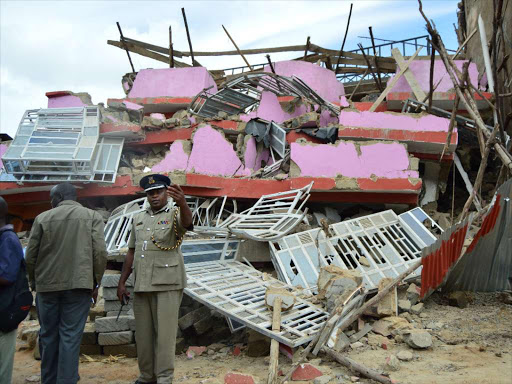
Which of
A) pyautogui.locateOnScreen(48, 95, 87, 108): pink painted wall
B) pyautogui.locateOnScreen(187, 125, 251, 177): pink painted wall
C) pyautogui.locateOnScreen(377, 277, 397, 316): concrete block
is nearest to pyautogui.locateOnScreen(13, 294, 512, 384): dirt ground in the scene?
pyautogui.locateOnScreen(377, 277, 397, 316): concrete block

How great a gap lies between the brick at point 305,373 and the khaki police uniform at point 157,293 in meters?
1.14

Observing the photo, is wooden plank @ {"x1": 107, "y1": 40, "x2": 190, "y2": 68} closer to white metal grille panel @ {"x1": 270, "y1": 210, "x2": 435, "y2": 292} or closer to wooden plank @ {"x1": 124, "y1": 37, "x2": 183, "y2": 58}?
wooden plank @ {"x1": 124, "y1": 37, "x2": 183, "y2": 58}

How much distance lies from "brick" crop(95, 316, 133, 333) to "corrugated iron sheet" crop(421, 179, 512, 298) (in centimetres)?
345

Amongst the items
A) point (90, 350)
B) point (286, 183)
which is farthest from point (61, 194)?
point (286, 183)

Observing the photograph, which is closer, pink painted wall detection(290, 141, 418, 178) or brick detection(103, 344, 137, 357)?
brick detection(103, 344, 137, 357)

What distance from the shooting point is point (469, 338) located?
197 inches

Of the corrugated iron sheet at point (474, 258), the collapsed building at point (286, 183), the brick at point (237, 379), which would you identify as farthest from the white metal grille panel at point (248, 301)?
the corrugated iron sheet at point (474, 258)

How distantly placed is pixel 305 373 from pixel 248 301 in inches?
55.2

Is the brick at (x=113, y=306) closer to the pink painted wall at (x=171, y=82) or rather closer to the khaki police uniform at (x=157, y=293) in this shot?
the khaki police uniform at (x=157, y=293)

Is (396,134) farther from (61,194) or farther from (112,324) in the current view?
(61,194)

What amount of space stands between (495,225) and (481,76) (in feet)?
29.8

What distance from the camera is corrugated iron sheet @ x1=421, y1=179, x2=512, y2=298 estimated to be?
5.45 meters

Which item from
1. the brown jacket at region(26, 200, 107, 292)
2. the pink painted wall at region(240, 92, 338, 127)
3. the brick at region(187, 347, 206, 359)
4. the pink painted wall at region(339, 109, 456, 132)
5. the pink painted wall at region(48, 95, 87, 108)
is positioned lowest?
the brick at region(187, 347, 206, 359)

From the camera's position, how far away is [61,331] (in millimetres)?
3717
